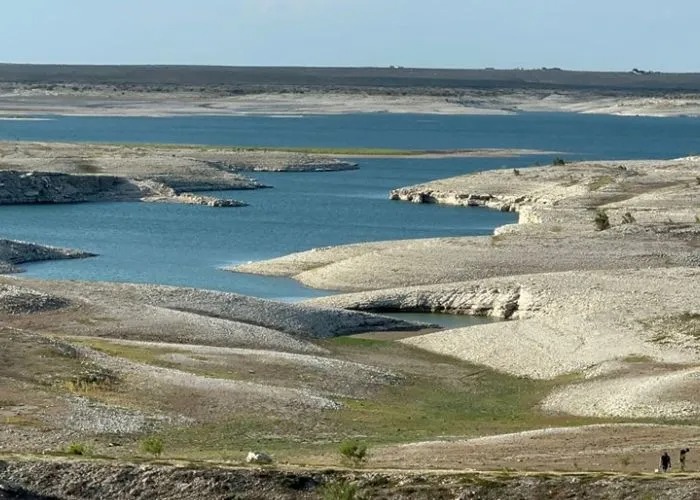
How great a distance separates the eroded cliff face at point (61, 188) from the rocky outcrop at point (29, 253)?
67.4ft

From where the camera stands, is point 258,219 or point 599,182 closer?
point 258,219

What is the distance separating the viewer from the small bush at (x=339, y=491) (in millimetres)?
17672

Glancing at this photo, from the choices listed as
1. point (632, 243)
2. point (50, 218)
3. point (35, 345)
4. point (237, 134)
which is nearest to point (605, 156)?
point (237, 134)

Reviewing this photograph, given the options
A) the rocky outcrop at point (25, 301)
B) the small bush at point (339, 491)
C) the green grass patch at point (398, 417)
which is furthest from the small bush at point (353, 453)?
the rocky outcrop at point (25, 301)

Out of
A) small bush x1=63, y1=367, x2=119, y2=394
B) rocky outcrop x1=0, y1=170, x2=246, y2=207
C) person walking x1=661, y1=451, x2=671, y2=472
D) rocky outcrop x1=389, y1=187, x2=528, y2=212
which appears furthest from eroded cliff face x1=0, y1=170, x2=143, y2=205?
person walking x1=661, y1=451, x2=671, y2=472

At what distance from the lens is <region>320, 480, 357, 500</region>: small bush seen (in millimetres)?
17672

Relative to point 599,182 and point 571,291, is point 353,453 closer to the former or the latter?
point 571,291

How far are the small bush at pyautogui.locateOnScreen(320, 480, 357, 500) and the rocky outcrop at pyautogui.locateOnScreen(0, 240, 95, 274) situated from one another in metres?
36.1

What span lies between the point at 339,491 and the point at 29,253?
3926cm

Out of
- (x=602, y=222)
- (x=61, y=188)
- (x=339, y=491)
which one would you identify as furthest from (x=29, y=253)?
(x=339, y=491)

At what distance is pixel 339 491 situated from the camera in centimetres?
1786

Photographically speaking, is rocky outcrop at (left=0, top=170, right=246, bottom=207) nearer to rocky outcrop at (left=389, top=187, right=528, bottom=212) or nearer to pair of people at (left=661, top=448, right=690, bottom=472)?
rocky outcrop at (left=389, top=187, right=528, bottom=212)

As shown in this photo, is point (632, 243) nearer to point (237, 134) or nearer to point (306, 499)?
point (306, 499)

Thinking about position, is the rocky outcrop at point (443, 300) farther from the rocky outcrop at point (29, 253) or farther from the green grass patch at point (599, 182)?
the green grass patch at point (599, 182)
